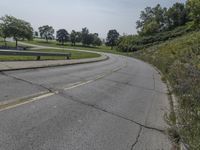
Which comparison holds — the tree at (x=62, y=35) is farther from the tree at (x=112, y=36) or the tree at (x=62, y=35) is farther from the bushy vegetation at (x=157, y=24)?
the bushy vegetation at (x=157, y=24)

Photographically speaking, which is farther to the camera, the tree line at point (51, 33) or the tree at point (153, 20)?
the tree at point (153, 20)

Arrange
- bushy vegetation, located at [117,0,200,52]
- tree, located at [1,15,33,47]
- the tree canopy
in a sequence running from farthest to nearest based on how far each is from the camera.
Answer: the tree canopy, bushy vegetation, located at [117,0,200,52], tree, located at [1,15,33,47]

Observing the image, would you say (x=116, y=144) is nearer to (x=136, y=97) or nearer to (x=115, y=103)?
(x=115, y=103)

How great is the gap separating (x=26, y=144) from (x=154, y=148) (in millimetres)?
2602

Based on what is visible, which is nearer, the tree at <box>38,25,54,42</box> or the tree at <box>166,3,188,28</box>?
the tree at <box>166,3,188,28</box>

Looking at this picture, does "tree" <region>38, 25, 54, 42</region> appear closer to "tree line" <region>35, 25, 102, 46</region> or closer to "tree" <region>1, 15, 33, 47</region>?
"tree line" <region>35, 25, 102, 46</region>

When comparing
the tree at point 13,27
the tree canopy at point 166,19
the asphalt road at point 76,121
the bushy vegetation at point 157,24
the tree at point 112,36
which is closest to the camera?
the asphalt road at point 76,121

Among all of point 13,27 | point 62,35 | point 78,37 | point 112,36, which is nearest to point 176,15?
point 112,36

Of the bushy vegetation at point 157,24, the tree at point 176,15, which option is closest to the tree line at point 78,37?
the bushy vegetation at point 157,24

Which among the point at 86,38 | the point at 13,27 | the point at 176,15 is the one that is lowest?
the point at 86,38

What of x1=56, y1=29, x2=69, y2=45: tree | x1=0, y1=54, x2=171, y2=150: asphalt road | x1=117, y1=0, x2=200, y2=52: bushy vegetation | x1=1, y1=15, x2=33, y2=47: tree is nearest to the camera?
x1=0, y1=54, x2=171, y2=150: asphalt road

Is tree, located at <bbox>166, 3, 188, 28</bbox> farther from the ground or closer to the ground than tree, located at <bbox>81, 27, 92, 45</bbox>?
farther from the ground

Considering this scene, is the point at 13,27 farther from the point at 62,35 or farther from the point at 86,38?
the point at 62,35

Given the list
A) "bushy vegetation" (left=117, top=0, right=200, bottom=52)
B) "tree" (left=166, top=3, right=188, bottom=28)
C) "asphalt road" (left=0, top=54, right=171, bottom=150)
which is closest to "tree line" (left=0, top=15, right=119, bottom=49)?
"bushy vegetation" (left=117, top=0, right=200, bottom=52)
